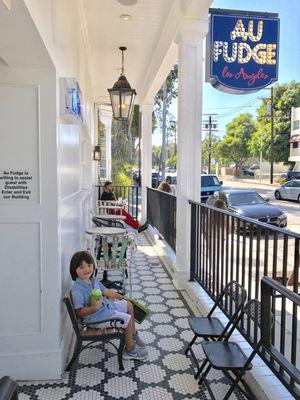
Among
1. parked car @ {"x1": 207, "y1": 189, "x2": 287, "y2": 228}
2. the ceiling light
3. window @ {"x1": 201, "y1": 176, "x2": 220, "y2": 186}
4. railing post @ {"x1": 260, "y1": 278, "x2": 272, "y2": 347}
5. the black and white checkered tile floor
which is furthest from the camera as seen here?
window @ {"x1": 201, "y1": 176, "x2": 220, "y2": 186}

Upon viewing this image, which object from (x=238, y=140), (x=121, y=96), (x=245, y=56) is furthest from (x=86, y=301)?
(x=238, y=140)

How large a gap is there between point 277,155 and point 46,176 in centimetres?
3219

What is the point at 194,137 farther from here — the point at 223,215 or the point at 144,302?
the point at 144,302

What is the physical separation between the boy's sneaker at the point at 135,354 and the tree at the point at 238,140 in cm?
4773

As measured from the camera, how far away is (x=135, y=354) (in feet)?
8.11

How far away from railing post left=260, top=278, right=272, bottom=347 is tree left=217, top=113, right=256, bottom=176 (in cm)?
4832

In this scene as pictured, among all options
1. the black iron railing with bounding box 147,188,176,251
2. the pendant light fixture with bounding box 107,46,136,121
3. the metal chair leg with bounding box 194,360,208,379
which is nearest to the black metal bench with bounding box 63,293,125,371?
the metal chair leg with bounding box 194,360,208,379

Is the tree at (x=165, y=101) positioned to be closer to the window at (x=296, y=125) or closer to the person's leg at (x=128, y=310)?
the person's leg at (x=128, y=310)

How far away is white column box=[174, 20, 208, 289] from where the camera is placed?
12.4 ft

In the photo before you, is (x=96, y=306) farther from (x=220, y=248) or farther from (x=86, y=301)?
(x=220, y=248)

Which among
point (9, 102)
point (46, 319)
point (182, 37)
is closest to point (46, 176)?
point (9, 102)

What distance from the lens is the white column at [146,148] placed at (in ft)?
27.1

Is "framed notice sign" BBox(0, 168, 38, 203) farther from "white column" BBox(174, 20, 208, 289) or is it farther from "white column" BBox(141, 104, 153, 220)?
"white column" BBox(141, 104, 153, 220)

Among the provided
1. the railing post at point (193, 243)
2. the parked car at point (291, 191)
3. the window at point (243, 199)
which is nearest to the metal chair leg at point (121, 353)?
the railing post at point (193, 243)
